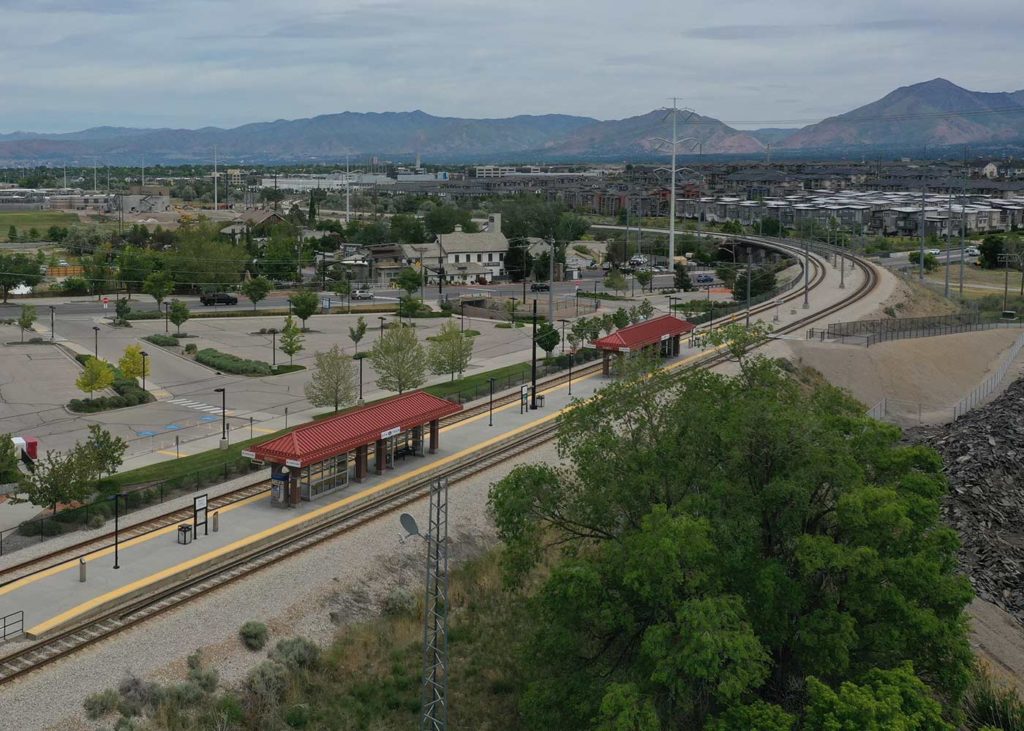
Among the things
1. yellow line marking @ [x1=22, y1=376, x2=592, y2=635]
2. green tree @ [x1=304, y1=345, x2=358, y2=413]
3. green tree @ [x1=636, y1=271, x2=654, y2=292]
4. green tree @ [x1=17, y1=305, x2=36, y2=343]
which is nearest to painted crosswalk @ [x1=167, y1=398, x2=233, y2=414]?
green tree @ [x1=304, y1=345, x2=358, y2=413]

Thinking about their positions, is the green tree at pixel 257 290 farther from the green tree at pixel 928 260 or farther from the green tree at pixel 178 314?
the green tree at pixel 928 260

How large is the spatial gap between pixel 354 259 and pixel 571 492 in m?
87.8

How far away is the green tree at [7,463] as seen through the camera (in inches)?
1320

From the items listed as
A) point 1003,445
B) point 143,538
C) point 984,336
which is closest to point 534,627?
point 143,538

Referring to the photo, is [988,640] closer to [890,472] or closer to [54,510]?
[890,472]

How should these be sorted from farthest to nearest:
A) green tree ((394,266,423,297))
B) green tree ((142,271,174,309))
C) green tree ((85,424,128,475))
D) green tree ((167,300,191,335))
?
green tree ((394,266,423,297))
green tree ((142,271,174,309))
green tree ((167,300,191,335))
green tree ((85,424,128,475))

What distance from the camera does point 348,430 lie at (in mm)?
34656

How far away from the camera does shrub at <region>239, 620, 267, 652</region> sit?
24031 millimetres

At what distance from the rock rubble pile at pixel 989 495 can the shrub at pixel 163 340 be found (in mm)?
41763

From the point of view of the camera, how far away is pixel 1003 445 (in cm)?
4206

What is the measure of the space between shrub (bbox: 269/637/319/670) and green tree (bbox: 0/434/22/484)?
13.6 meters

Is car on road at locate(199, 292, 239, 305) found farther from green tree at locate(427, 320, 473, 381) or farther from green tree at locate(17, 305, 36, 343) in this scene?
green tree at locate(427, 320, 473, 381)

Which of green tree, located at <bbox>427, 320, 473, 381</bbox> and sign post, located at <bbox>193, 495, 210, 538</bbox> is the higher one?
green tree, located at <bbox>427, 320, 473, 381</bbox>

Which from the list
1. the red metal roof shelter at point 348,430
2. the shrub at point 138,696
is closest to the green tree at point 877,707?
the shrub at point 138,696
